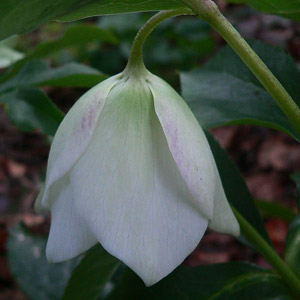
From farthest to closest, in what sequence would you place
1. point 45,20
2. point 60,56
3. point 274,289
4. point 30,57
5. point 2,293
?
point 60,56
point 2,293
point 30,57
point 274,289
point 45,20

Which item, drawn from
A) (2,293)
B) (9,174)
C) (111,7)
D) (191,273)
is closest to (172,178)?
(111,7)

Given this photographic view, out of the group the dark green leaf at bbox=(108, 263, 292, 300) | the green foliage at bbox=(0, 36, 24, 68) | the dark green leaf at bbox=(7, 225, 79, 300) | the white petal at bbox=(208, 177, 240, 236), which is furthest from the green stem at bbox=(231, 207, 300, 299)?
the green foliage at bbox=(0, 36, 24, 68)

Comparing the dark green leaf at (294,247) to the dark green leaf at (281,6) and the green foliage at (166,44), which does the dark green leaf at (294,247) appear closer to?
the dark green leaf at (281,6)

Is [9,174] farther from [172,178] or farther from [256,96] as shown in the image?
[172,178]

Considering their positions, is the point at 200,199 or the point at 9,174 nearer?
the point at 200,199

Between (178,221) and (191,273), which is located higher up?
(178,221)
